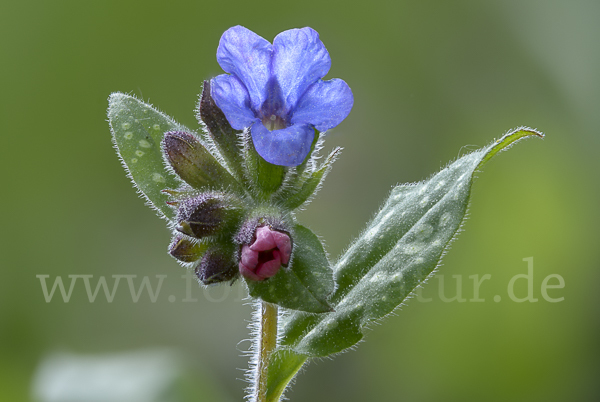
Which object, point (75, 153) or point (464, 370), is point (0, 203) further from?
point (464, 370)

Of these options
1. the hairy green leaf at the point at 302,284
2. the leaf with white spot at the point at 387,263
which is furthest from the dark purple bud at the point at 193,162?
the leaf with white spot at the point at 387,263

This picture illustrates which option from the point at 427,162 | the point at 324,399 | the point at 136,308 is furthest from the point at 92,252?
the point at 427,162

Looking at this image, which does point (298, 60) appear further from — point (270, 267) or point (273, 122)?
point (270, 267)

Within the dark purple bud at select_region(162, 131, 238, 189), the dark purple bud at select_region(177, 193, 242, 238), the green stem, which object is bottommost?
the green stem

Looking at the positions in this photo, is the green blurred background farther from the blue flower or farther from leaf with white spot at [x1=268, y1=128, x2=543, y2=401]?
the blue flower

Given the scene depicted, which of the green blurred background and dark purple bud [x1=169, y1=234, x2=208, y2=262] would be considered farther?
the green blurred background

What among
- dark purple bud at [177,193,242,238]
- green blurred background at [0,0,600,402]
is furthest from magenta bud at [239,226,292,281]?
green blurred background at [0,0,600,402]

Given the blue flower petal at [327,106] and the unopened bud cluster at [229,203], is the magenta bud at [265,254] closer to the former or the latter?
the unopened bud cluster at [229,203]
